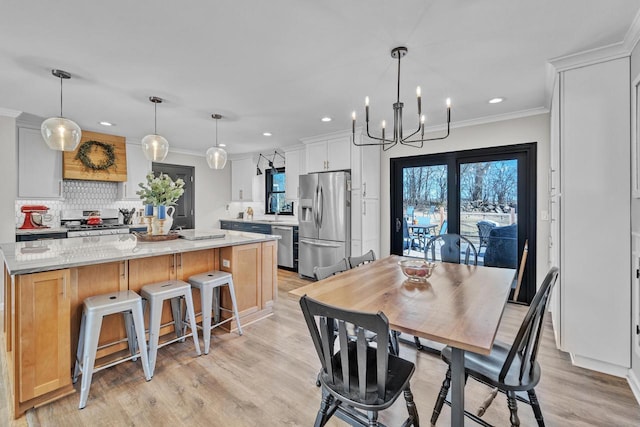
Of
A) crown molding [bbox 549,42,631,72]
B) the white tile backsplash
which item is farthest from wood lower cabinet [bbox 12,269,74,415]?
crown molding [bbox 549,42,631,72]

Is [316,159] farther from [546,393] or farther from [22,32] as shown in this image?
[546,393]

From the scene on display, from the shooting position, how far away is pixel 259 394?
2.01 m

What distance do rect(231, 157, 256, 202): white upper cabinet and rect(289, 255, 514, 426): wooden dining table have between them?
4719 mm

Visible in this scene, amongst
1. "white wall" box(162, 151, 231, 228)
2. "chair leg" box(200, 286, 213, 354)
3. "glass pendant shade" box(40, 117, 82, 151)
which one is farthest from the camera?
"white wall" box(162, 151, 231, 228)

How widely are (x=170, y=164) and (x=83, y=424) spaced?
16.6ft

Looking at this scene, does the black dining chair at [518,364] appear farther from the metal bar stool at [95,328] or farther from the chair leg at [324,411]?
the metal bar stool at [95,328]

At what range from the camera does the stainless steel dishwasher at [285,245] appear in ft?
18.2

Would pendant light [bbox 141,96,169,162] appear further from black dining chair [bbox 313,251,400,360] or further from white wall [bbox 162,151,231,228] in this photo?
white wall [bbox 162,151,231,228]

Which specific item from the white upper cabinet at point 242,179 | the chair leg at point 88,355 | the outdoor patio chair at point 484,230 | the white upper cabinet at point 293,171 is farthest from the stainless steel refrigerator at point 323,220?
the chair leg at point 88,355

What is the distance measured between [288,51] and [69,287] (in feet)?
7.41

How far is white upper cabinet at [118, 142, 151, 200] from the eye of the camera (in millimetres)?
5109

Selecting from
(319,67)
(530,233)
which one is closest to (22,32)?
(319,67)

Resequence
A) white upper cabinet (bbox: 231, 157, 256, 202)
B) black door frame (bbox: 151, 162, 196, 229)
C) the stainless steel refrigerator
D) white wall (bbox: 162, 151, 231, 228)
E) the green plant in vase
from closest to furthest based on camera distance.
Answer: the green plant in vase
the stainless steel refrigerator
black door frame (bbox: 151, 162, 196, 229)
white wall (bbox: 162, 151, 231, 228)
white upper cabinet (bbox: 231, 157, 256, 202)

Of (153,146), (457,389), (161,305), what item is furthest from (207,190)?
(457,389)
